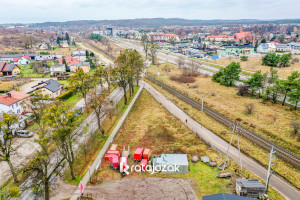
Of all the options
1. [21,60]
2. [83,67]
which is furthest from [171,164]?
[21,60]

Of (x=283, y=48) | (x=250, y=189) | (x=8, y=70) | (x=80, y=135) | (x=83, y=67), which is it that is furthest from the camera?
(x=283, y=48)

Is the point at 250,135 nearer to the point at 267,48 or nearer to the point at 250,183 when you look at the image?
the point at 250,183

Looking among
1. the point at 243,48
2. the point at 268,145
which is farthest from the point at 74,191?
the point at 243,48

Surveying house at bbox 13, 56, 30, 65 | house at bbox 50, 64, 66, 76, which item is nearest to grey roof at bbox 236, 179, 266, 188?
house at bbox 50, 64, 66, 76

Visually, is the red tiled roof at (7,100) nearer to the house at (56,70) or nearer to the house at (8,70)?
the house at (56,70)

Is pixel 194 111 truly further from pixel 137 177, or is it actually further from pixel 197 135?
pixel 137 177

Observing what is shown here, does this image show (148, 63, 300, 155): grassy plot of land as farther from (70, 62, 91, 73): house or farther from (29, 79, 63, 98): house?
(29, 79, 63, 98): house
